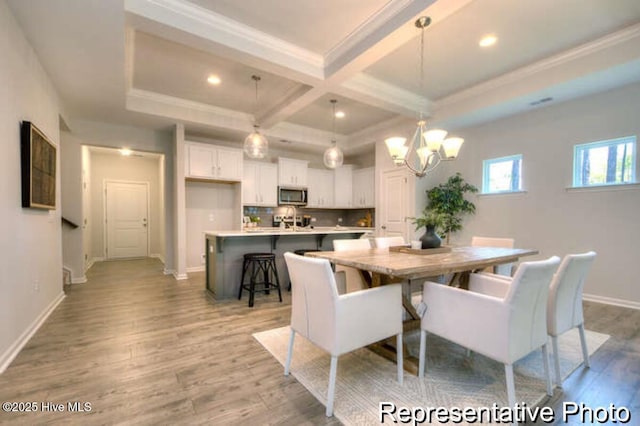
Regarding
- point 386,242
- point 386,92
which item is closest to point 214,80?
point 386,92

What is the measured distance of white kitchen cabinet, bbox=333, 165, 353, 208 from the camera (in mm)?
7074

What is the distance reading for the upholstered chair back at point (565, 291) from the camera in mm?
1930

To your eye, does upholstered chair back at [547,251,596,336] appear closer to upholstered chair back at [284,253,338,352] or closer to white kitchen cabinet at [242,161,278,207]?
upholstered chair back at [284,253,338,352]

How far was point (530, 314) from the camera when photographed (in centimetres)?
167

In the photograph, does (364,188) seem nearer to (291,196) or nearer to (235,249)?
(291,196)

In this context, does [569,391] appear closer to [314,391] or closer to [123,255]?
[314,391]

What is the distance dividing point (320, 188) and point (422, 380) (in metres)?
5.31

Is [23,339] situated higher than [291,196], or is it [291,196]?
[291,196]

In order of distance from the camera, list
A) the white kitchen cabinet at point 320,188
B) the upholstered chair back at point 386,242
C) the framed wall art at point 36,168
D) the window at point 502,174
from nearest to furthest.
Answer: the framed wall art at point 36,168
the upholstered chair back at point 386,242
the window at point 502,174
the white kitchen cabinet at point 320,188

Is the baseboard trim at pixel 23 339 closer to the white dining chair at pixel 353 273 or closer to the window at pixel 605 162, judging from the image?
the white dining chair at pixel 353 273

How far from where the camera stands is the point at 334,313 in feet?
5.46

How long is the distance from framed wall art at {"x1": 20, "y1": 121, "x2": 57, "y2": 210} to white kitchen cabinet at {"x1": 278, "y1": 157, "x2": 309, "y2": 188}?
12.3 ft

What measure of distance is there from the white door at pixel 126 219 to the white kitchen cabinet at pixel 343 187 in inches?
209

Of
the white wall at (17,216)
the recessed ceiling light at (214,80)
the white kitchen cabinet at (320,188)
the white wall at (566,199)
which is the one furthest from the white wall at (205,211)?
the white wall at (566,199)
